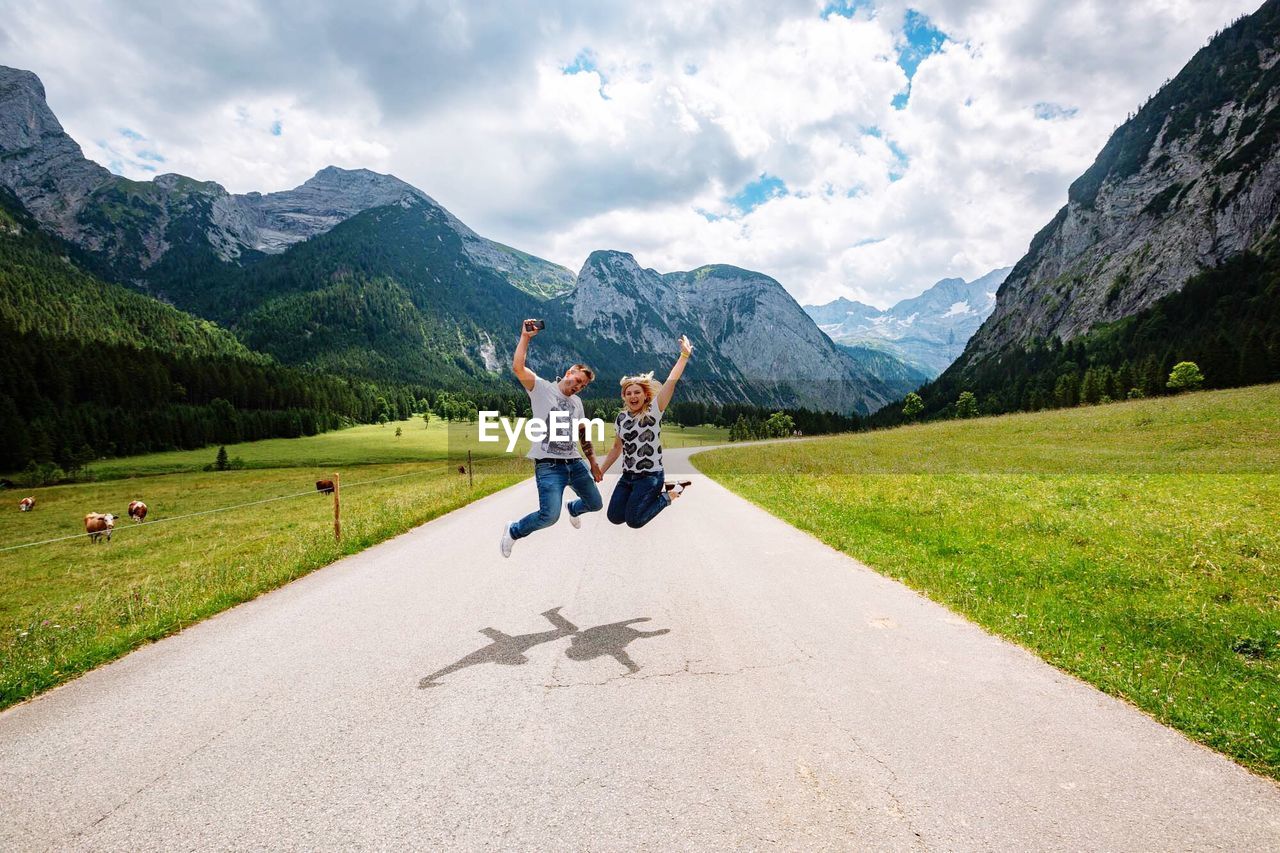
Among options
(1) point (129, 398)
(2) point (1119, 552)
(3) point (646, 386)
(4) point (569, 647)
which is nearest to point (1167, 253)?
(2) point (1119, 552)

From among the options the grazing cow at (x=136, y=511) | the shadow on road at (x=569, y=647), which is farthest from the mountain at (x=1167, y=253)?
the grazing cow at (x=136, y=511)

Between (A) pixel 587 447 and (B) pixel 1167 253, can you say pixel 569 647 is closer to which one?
(A) pixel 587 447

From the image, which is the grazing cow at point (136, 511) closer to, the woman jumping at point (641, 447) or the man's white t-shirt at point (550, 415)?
the man's white t-shirt at point (550, 415)

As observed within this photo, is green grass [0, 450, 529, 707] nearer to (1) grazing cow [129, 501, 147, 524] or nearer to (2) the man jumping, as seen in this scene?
(1) grazing cow [129, 501, 147, 524]

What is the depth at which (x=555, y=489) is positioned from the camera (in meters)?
7.70

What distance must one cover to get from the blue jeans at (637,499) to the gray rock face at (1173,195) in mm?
184872

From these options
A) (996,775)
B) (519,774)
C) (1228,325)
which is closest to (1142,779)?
(996,775)

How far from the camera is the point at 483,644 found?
20.6 feet

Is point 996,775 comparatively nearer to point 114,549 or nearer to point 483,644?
point 483,644

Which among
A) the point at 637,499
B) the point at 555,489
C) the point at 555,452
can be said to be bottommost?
the point at 637,499

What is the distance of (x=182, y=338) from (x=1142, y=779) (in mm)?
246712

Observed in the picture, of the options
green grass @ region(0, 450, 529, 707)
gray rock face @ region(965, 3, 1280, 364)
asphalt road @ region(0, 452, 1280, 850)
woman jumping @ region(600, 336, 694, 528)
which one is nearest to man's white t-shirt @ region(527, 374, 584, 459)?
woman jumping @ region(600, 336, 694, 528)

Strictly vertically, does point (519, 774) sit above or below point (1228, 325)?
below

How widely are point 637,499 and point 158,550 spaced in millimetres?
27730
